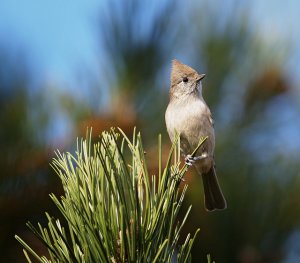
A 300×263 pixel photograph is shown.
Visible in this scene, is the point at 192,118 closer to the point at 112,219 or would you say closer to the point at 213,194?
the point at 213,194

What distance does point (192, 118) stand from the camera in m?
4.09

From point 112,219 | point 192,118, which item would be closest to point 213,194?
point 192,118

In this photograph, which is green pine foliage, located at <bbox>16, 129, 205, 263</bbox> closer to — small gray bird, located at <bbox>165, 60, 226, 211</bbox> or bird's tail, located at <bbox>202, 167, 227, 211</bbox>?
bird's tail, located at <bbox>202, 167, 227, 211</bbox>

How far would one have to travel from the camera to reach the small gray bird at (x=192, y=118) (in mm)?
3795

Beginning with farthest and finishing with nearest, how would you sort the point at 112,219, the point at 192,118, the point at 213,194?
the point at 192,118 → the point at 213,194 → the point at 112,219

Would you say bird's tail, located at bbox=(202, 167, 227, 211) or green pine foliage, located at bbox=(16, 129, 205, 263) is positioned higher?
green pine foliage, located at bbox=(16, 129, 205, 263)

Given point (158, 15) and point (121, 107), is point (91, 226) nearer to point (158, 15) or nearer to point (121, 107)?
point (121, 107)

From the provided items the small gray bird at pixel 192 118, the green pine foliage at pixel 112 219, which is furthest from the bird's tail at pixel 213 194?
the green pine foliage at pixel 112 219

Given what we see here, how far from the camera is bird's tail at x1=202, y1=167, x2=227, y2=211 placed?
3.31 meters

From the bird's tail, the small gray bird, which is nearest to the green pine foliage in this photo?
the bird's tail

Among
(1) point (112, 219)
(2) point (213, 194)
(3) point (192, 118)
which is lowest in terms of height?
(2) point (213, 194)

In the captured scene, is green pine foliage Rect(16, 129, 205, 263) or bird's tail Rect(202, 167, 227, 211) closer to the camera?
green pine foliage Rect(16, 129, 205, 263)

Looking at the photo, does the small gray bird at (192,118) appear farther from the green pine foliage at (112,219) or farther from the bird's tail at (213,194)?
the green pine foliage at (112,219)

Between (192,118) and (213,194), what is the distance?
25.8 inches
